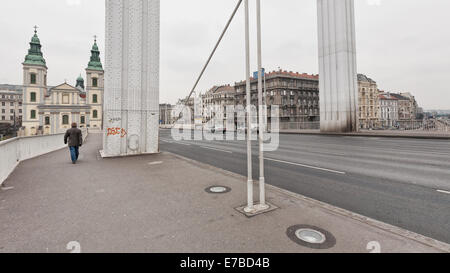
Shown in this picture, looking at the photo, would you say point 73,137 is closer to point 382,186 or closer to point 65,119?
point 382,186

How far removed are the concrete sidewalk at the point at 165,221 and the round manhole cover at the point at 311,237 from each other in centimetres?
8

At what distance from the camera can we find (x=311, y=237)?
10.2ft

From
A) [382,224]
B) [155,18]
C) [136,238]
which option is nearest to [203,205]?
[136,238]

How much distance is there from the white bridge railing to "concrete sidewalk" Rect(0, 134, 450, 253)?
1330 mm

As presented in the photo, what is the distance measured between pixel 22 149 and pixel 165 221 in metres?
11.3

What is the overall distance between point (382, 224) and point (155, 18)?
535 inches

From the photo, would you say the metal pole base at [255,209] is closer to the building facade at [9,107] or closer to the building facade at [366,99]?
the building facade at [366,99]

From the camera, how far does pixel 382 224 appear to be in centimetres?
346

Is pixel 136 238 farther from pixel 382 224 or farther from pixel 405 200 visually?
pixel 405 200

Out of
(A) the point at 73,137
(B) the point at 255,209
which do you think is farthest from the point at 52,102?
(B) the point at 255,209

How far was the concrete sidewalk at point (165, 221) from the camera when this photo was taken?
291 cm

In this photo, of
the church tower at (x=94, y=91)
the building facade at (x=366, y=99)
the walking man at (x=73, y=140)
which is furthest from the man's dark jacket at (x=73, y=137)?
the building facade at (x=366, y=99)

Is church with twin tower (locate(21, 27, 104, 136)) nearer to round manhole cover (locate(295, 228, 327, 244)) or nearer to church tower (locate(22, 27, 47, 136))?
church tower (locate(22, 27, 47, 136))
